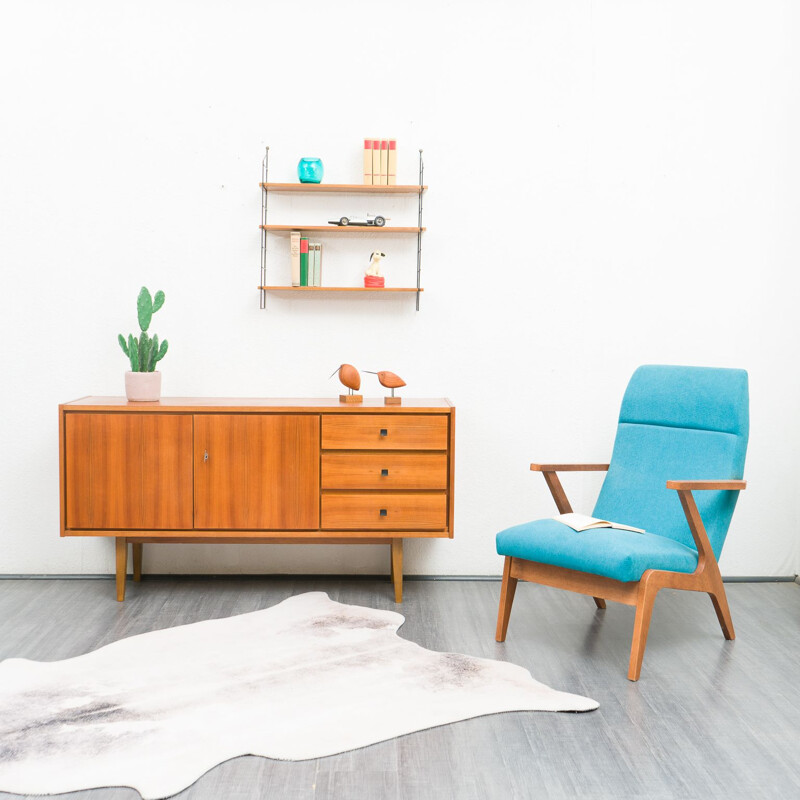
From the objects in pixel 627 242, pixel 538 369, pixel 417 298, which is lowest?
pixel 538 369

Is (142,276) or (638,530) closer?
(638,530)

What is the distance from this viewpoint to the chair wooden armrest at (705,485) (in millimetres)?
2822

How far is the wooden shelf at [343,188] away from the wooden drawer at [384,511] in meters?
1.37

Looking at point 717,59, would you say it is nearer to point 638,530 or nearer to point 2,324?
point 638,530

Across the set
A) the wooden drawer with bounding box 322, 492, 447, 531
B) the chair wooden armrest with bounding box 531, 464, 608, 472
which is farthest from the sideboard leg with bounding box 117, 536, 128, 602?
the chair wooden armrest with bounding box 531, 464, 608, 472

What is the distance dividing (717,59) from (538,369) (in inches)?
65.1

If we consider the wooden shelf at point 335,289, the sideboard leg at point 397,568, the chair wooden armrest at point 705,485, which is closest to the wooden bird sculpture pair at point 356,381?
the wooden shelf at point 335,289

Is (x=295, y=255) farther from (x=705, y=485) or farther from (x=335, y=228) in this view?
(x=705, y=485)

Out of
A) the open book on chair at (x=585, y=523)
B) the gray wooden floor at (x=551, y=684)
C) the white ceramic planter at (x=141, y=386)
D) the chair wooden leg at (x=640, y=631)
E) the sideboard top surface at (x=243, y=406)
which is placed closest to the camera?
the gray wooden floor at (x=551, y=684)

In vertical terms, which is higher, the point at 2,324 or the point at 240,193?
the point at 240,193

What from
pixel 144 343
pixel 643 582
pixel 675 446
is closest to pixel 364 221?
pixel 144 343

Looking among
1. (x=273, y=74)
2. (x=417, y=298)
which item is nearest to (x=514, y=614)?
(x=417, y=298)

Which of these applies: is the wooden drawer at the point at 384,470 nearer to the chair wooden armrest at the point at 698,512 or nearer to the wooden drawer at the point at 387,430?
the wooden drawer at the point at 387,430

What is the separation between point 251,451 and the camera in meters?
3.56
